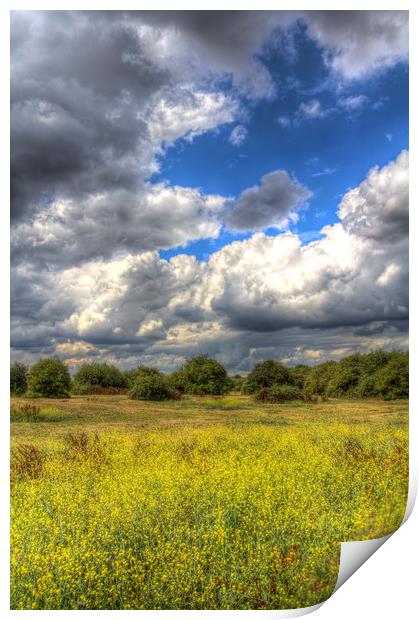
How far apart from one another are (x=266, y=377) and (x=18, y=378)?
2.17 m

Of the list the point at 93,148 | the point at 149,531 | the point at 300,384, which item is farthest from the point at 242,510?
the point at 93,148

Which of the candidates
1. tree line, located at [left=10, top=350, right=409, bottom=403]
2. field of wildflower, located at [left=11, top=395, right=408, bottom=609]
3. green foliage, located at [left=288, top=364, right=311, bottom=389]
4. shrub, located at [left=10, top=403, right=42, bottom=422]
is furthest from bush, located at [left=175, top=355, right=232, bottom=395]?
shrub, located at [left=10, top=403, right=42, bottom=422]

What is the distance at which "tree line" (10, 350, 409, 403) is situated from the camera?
184 inches

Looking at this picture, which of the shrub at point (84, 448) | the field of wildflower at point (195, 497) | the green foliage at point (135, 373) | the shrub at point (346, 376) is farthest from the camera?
the shrub at point (346, 376)

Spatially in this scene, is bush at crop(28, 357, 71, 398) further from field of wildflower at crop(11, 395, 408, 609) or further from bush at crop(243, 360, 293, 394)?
bush at crop(243, 360, 293, 394)

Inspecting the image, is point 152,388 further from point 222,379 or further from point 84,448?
point 84,448

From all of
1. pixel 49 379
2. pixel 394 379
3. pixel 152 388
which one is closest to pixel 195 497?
pixel 152 388

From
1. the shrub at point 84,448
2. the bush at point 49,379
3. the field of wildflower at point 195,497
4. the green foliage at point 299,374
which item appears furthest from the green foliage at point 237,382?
the bush at point 49,379

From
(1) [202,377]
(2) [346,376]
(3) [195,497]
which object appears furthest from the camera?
(2) [346,376]

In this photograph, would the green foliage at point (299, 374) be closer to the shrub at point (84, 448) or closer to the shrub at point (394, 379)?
the shrub at point (394, 379)

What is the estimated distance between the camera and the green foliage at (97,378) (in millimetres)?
4746

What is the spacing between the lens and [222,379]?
4867mm

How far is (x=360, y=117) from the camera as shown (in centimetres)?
484

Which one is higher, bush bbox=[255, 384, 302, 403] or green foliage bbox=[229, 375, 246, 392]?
green foliage bbox=[229, 375, 246, 392]
